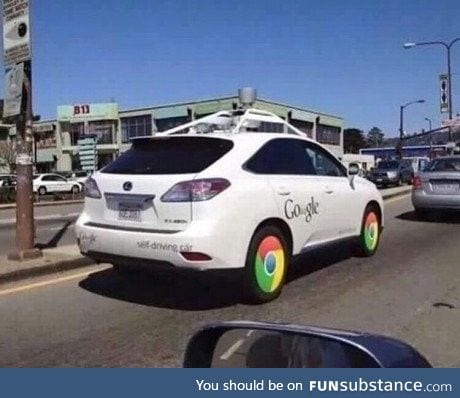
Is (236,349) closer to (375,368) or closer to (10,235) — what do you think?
(375,368)

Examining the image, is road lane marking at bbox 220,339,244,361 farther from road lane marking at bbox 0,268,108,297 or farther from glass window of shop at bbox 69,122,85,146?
glass window of shop at bbox 69,122,85,146

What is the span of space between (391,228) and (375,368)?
36.0 ft

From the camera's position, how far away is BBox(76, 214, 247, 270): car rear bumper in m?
5.60

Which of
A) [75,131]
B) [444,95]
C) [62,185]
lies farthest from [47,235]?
[75,131]

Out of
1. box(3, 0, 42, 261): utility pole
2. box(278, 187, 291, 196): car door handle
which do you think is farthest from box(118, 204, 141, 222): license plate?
box(3, 0, 42, 261): utility pole

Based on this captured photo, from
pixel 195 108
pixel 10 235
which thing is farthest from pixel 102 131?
pixel 10 235

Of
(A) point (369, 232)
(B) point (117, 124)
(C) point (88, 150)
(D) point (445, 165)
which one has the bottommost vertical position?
(A) point (369, 232)

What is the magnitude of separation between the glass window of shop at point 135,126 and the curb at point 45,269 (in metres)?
66.2

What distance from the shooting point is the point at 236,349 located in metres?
2.42

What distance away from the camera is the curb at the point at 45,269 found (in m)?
7.32

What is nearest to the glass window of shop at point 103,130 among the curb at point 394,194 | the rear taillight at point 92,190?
the curb at point 394,194

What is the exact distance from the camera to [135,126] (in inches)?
2980

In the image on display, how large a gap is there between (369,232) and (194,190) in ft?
12.7

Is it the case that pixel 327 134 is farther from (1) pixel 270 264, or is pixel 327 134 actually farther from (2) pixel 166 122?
(1) pixel 270 264
